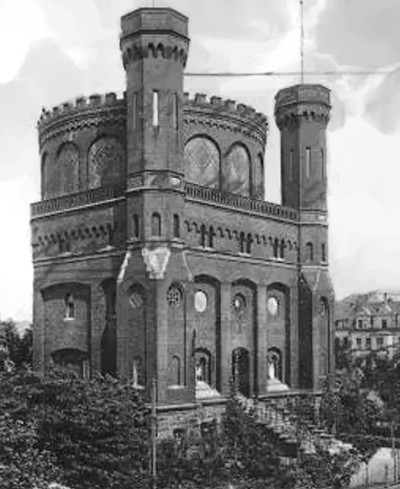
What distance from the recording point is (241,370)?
44125 millimetres

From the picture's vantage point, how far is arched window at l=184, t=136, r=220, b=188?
44281 mm

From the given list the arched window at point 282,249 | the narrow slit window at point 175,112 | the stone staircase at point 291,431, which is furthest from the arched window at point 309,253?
the narrow slit window at point 175,112

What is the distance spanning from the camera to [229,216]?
141 ft

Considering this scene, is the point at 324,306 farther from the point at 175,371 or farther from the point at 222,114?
the point at 175,371

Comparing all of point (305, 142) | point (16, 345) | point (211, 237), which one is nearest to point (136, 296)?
point (211, 237)

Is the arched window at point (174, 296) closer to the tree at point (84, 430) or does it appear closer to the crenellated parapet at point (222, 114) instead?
the tree at point (84, 430)

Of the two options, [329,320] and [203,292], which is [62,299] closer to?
[203,292]

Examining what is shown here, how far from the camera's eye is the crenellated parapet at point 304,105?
1893 inches

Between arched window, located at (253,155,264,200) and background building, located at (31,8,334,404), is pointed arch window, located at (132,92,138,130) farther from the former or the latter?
arched window, located at (253,155,264,200)

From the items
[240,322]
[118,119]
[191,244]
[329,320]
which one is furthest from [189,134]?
[329,320]

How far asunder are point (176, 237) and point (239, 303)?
729 cm

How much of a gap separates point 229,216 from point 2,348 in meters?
17.6

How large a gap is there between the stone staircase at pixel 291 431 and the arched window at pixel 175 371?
4.71 m

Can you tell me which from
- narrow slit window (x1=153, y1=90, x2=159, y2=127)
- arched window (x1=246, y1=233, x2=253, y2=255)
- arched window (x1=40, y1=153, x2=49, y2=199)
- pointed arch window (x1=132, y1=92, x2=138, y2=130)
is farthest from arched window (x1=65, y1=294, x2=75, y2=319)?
narrow slit window (x1=153, y1=90, x2=159, y2=127)
